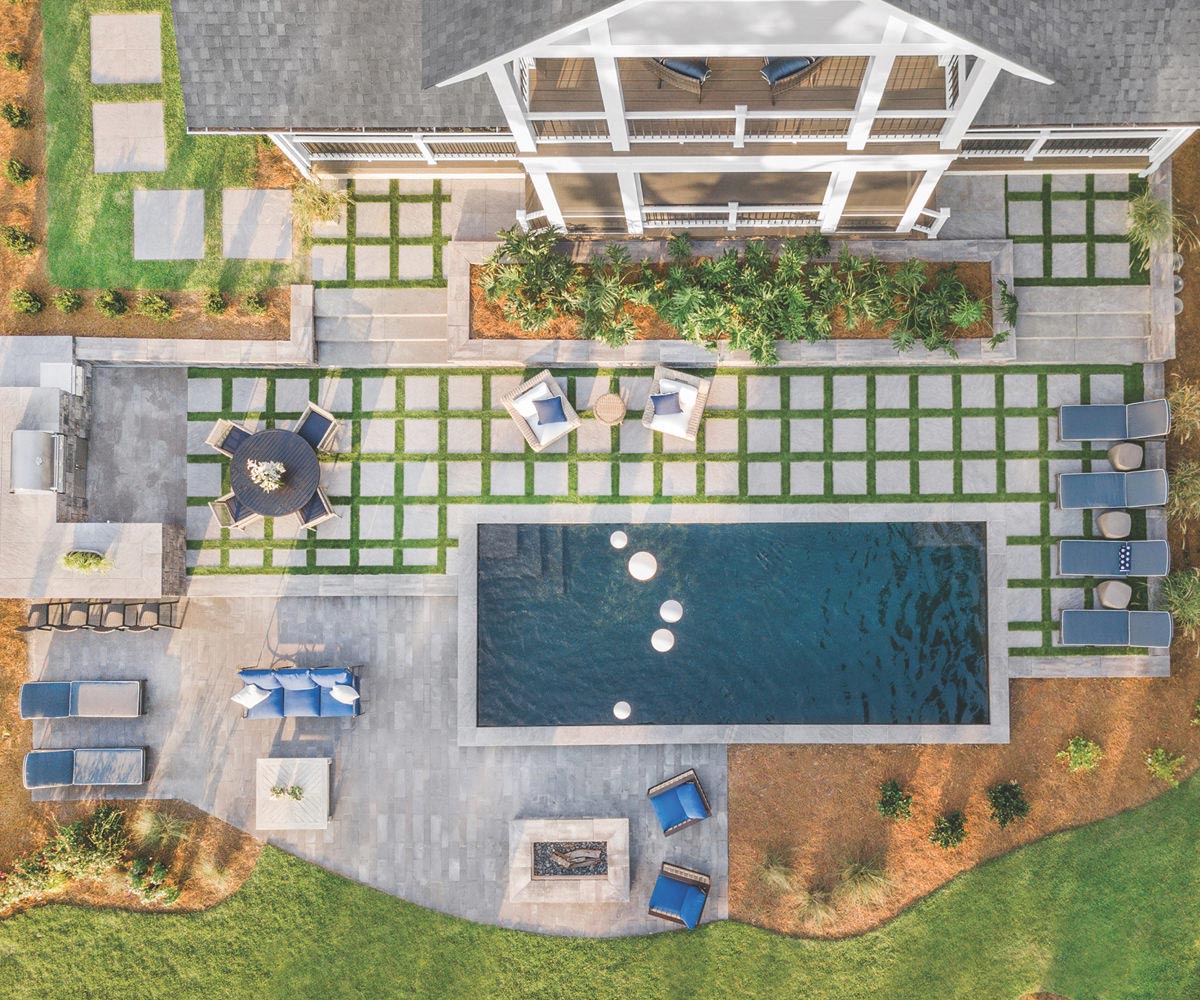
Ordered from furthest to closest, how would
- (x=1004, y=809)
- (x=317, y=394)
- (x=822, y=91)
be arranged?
(x=317, y=394) < (x=1004, y=809) < (x=822, y=91)

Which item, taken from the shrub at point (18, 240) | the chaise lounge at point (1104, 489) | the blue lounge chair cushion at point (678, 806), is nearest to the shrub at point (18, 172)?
the shrub at point (18, 240)

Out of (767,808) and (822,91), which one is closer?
(822,91)

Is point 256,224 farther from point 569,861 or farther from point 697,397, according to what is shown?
point 569,861

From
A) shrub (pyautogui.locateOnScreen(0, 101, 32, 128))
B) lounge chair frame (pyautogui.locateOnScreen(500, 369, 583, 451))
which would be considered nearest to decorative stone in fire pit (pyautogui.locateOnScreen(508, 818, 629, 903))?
lounge chair frame (pyautogui.locateOnScreen(500, 369, 583, 451))

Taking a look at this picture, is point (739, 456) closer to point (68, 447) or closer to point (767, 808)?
point (767, 808)

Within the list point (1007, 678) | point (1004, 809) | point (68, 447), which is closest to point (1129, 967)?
point (1004, 809)

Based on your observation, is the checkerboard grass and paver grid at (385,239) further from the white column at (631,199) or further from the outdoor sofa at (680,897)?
the outdoor sofa at (680,897)

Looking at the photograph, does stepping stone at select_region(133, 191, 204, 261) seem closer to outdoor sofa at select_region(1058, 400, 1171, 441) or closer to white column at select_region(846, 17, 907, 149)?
white column at select_region(846, 17, 907, 149)
